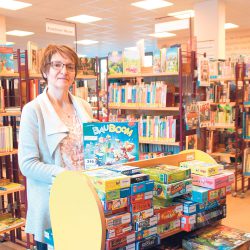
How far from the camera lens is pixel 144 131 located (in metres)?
4.62

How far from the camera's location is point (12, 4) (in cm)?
739

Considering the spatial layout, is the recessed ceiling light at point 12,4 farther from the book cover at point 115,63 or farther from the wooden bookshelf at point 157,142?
the wooden bookshelf at point 157,142

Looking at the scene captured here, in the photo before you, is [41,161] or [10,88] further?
[10,88]

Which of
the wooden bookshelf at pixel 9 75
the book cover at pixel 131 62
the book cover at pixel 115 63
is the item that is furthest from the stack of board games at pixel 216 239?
the book cover at pixel 115 63

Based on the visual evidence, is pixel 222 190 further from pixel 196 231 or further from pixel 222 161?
pixel 222 161

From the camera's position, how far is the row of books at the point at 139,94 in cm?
443

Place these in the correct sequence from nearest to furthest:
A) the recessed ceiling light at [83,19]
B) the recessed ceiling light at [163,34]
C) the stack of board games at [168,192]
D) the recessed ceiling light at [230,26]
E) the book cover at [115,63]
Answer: the stack of board games at [168,192] < the book cover at [115,63] < the recessed ceiling light at [83,19] < the recessed ceiling light at [230,26] < the recessed ceiling light at [163,34]

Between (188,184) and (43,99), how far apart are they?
0.85 metres

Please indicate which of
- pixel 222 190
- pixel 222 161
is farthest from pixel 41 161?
pixel 222 161

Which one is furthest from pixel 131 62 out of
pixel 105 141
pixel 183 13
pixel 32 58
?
pixel 183 13

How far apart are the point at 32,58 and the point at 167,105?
1.76 m

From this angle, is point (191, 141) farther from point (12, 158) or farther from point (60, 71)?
point (60, 71)

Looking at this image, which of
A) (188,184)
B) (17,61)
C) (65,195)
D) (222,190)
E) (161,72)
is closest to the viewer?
(65,195)

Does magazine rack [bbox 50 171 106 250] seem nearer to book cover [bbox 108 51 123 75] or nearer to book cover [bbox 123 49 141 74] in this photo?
book cover [bbox 123 49 141 74]
